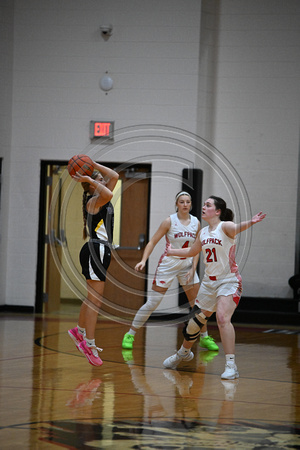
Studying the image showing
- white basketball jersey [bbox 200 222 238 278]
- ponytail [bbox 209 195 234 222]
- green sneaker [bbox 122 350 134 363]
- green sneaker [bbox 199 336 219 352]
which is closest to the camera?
white basketball jersey [bbox 200 222 238 278]

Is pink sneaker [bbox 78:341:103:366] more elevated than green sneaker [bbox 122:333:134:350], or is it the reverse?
pink sneaker [bbox 78:341:103:366]

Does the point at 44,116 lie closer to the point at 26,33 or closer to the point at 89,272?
the point at 26,33

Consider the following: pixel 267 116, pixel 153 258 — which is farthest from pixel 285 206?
pixel 153 258

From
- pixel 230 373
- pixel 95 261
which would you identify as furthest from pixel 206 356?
pixel 95 261

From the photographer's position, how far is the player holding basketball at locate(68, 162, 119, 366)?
5.31 m

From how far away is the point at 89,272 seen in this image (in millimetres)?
5320

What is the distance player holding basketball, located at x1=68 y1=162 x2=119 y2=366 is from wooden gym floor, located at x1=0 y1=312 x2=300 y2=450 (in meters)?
0.26

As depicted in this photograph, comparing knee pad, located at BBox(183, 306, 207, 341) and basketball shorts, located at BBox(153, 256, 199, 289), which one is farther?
basketball shorts, located at BBox(153, 256, 199, 289)

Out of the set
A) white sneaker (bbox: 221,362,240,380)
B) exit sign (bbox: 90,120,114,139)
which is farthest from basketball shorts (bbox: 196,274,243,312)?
exit sign (bbox: 90,120,114,139)

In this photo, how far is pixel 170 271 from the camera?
22.0 ft

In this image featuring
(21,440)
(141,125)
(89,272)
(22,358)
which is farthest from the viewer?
(141,125)

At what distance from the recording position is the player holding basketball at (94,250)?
17.4 ft

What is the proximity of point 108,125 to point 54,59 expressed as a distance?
1.28 meters

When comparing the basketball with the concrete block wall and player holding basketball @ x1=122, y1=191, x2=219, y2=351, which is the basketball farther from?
the concrete block wall
